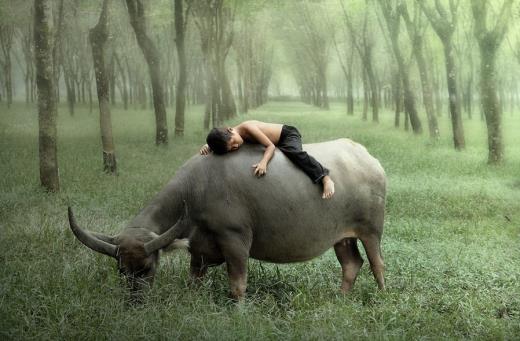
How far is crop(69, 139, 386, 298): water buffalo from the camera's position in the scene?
529 cm

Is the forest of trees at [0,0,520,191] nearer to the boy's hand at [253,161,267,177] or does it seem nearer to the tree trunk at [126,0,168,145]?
the tree trunk at [126,0,168,145]

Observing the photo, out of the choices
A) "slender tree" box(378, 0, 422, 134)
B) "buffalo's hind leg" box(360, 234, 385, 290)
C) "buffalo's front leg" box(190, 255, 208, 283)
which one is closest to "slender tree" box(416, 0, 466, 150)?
"slender tree" box(378, 0, 422, 134)

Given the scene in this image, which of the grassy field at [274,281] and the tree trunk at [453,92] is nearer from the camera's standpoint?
the grassy field at [274,281]

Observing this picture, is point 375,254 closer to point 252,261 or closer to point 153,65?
point 252,261

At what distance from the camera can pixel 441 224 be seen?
1025cm

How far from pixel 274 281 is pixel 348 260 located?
86cm

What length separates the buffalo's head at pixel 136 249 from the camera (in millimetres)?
5098

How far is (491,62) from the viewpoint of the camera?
639 inches

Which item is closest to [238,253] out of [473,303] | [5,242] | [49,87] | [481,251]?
[473,303]

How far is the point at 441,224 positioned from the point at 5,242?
6872 mm

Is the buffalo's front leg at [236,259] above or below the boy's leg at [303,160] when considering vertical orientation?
below

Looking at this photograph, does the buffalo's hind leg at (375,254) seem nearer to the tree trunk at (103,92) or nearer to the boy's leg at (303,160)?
the boy's leg at (303,160)

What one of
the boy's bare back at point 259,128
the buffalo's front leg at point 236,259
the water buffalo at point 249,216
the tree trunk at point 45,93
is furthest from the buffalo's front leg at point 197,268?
the tree trunk at point 45,93

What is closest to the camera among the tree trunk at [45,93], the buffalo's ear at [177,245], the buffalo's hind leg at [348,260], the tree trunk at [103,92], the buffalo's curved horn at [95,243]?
the buffalo's curved horn at [95,243]
